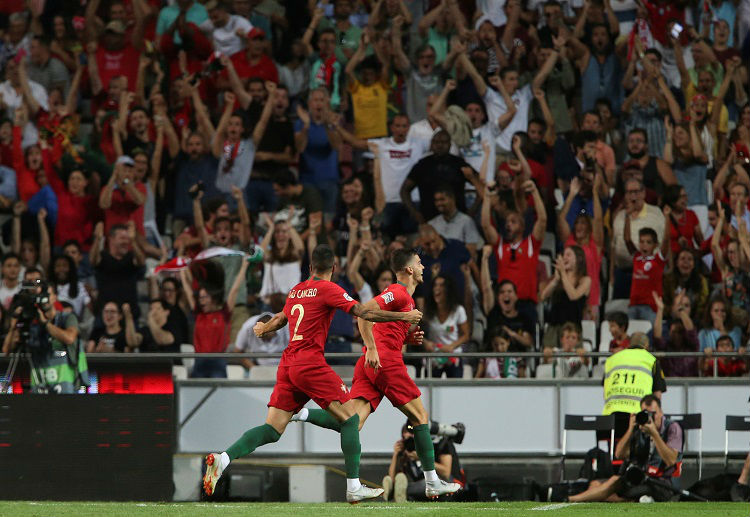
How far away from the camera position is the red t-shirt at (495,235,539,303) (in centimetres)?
1533

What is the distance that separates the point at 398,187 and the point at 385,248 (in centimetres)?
106

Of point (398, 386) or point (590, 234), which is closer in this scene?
point (398, 386)

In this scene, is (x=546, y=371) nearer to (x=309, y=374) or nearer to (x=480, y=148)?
(x=480, y=148)

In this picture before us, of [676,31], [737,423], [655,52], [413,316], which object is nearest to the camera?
[413,316]

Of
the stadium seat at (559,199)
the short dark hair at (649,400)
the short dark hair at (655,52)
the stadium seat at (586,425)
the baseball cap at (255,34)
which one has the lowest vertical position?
the stadium seat at (586,425)

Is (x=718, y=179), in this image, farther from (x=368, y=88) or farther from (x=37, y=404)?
(x=37, y=404)

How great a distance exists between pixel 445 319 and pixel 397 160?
2.58m

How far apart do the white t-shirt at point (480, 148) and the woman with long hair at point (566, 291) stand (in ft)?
5.85

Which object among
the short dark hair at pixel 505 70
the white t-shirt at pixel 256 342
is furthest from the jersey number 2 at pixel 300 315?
the short dark hair at pixel 505 70

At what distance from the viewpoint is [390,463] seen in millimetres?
13883

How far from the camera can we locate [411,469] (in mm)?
13133

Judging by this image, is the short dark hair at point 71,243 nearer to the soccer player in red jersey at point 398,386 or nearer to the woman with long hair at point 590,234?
the woman with long hair at point 590,234

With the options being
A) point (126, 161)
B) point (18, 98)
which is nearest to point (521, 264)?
point (126, 161)

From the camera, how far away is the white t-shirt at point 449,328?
14930 mm
